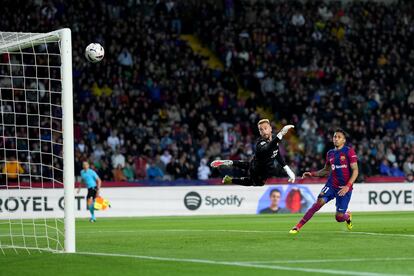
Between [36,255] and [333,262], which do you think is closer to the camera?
[333,262]

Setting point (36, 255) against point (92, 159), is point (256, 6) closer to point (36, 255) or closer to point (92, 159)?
point (92, 159)

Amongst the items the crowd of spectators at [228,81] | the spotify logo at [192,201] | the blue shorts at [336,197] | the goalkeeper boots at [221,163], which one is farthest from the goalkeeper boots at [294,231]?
the crowd of spectators at [228,81]

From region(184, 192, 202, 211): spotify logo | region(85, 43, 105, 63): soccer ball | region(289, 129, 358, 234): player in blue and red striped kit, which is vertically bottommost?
region(184, 192, 202, 211): spotify logo

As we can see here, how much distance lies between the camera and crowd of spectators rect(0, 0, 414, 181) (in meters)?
35.4

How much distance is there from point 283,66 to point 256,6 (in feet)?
13.0

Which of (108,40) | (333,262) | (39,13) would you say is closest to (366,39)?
(108,40)

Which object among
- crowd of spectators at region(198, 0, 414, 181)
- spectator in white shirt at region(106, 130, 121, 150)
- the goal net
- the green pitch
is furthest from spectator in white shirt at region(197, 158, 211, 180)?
the green pitch

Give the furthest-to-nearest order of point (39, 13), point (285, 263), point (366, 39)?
point (366, 39), point (39, 13), point (285, 263)

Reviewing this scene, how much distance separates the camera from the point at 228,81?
1569 inches

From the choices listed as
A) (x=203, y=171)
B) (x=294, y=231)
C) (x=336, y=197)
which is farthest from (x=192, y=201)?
(x=336, y=197)

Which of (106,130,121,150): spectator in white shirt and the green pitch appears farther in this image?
(106,130,121,150): spectator in white shirt

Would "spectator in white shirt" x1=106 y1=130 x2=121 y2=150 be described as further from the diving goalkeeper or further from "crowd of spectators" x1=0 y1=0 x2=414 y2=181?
the diving goalkeeper

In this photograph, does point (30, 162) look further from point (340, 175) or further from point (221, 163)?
point (340, 175)

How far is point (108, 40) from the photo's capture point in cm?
3797
